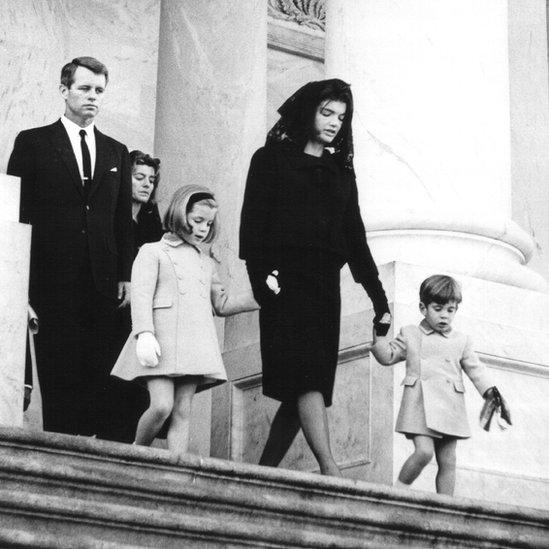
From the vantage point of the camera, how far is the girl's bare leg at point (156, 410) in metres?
10.2

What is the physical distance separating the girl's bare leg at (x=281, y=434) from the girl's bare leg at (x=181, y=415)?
494 millimetres

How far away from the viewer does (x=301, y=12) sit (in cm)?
1705

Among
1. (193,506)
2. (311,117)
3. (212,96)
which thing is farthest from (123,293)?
(212,96)

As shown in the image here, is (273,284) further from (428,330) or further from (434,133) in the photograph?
(434,133)

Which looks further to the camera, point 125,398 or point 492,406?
point 125,398

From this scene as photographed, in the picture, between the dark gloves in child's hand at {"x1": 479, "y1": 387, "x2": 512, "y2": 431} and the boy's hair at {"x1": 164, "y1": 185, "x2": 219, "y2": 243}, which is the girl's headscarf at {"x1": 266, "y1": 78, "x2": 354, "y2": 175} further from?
the dark gloves in child's hand at {"x1": 479, "y1": 387, "x2": 512, "y2": 431}

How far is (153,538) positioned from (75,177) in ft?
10.5

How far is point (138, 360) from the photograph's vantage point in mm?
10352

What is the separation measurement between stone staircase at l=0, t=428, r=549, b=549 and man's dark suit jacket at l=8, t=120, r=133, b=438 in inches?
88.9

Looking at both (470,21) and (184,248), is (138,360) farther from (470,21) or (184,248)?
(470,21)

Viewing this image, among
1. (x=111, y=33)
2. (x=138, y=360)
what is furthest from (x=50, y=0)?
(x=138, y=360)

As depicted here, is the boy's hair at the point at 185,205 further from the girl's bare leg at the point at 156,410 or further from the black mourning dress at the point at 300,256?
the girl's bare leg at the point at 156,410

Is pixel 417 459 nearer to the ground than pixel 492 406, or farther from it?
nearer to the ground

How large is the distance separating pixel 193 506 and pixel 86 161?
3.15 m
